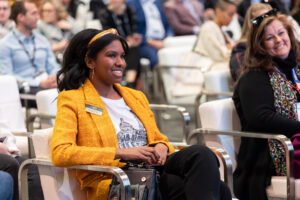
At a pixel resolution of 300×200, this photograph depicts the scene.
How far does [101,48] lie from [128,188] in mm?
723

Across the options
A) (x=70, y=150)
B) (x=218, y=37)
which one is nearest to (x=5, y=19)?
(x=218, y=37)

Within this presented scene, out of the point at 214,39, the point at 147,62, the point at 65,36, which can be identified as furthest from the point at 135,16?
the point at 214,39

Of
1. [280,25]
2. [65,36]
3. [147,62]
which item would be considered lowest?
[147,62]

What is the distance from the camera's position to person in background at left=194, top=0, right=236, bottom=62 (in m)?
5.30

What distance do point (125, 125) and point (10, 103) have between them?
4.15 feet

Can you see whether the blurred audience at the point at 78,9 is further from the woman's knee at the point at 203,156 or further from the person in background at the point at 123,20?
the woman's knee at the point at 203,156

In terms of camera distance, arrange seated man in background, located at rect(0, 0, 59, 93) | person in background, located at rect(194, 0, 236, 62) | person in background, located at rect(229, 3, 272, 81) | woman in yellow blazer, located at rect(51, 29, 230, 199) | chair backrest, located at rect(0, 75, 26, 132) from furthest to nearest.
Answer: person in background, located at rect(194, 0, 236, 62) → seated man in background, located at rect(0, 0, 59, 93) → person in background, located at rect(229, 3, 272, 81) → chair backrest, located at rect(0, 75, 26, 132) → woman in yellow blazer, located at rect(51, 29, 230, 199)

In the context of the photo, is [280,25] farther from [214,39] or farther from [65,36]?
[65,36]

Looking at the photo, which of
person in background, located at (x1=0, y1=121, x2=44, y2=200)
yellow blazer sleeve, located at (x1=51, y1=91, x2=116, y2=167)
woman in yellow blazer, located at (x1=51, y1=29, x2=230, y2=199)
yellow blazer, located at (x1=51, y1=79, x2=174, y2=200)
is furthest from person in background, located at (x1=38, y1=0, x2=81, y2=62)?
yellow blazer sleeve, located at (x1=51, y1=91, x2=116, y2=167)

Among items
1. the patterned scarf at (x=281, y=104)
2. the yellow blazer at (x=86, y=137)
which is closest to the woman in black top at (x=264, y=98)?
the patterned scarf at (x=281, y=104)

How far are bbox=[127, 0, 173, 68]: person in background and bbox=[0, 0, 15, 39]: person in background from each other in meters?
2.17

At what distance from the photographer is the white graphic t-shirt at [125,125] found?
2.77 meters

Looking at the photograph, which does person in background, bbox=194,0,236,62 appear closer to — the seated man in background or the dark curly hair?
Result: the seated man in background

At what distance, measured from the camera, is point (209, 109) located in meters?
3.27
